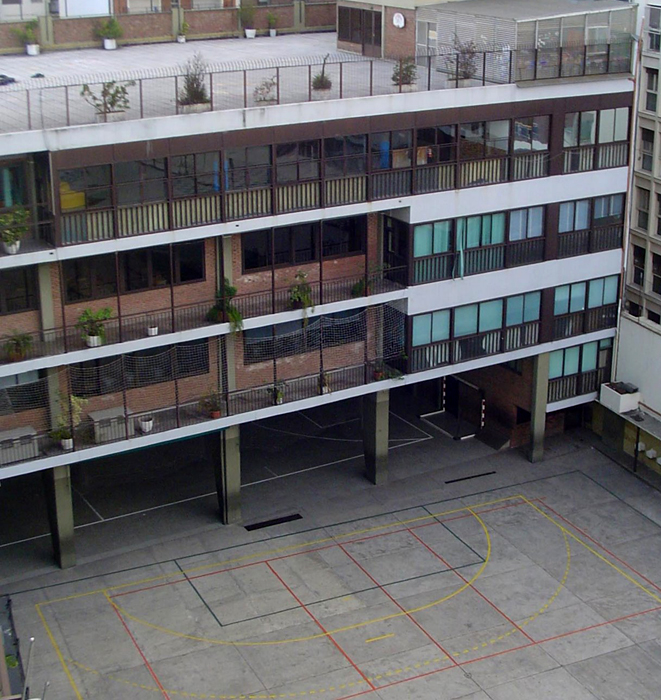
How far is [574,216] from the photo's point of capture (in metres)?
52.2

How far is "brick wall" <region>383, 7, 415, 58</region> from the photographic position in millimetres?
52969

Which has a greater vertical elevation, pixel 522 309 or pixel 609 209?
pixel 609 209

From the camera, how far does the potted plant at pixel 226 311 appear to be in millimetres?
46031

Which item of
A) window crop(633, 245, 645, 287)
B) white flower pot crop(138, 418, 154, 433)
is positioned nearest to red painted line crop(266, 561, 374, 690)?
white flower pot crop(138, 418, 154, 433)

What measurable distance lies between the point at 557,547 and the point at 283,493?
11.1m

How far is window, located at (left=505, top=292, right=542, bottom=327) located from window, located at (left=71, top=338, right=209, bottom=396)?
1281cm

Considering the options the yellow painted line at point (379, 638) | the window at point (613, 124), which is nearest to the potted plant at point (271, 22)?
the window at point (613, 124)

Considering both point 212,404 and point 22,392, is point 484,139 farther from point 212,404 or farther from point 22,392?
point 22,392

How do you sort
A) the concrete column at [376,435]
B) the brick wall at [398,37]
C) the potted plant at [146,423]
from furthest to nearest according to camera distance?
1. the brick wall at [398,37]
2. the concrete column at [376,435]
3. the potted plant at [146,423]

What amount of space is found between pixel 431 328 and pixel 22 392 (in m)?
16.1

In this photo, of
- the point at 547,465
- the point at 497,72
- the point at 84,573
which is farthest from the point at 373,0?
the point at 84,573

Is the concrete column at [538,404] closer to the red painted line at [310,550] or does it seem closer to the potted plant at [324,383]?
the red painted line at [310,550]

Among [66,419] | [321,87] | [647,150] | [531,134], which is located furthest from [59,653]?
[647,150]

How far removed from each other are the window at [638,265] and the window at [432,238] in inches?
360
